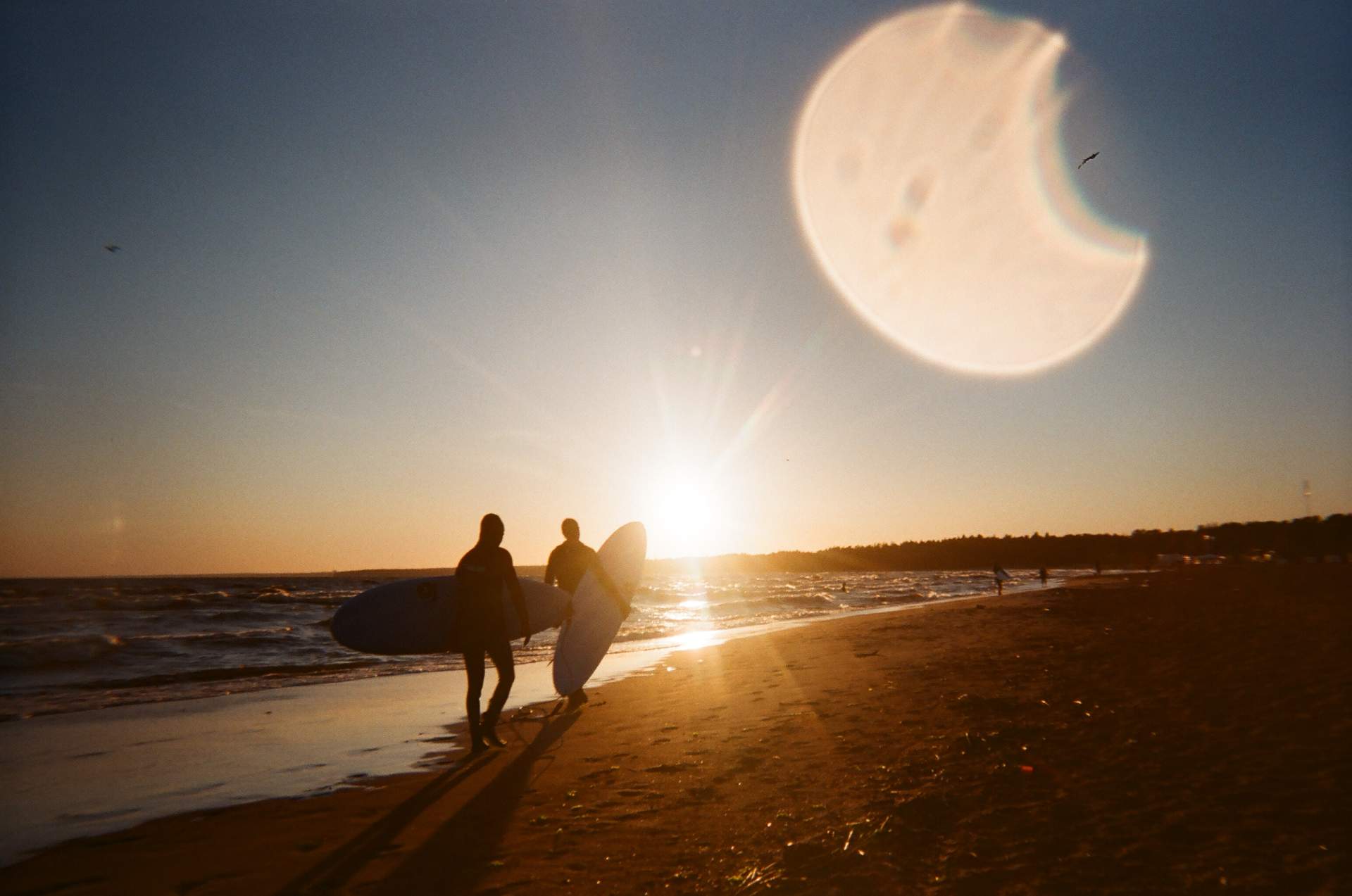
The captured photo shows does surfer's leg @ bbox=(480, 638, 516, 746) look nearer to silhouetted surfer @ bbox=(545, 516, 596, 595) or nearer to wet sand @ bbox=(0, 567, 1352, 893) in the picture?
wet sand @ bbox=(0, 567, 1352, 893)

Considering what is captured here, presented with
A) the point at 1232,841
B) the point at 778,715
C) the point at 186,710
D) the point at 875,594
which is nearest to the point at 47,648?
the point at 186,710

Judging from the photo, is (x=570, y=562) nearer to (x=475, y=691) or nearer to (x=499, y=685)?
(x=499, y=685)

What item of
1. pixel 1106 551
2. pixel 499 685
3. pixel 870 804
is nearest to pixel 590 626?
pixel 499 685

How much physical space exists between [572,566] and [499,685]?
256 cm

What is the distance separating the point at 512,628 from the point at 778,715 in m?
5.59

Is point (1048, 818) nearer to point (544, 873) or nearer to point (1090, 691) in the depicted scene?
point (544, 873)

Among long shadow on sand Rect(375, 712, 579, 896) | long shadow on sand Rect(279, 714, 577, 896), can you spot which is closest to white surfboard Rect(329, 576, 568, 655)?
long shadow on sand Rect(279, 714, 577, 896)

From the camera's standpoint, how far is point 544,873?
3977mm

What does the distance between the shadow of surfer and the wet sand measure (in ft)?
3.98

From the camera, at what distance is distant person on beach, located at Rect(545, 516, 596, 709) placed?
978 centimetres

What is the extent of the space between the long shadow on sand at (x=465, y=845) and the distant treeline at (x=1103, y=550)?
2626 inches

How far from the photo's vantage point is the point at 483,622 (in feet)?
24.1

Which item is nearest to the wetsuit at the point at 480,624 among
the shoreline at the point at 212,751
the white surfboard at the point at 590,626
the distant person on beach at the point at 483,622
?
the distant person on beach at the point at 483,622

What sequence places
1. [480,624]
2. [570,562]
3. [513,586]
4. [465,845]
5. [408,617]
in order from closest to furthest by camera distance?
[465,845], [480,624], [513,586], [570,562], [408,617]
